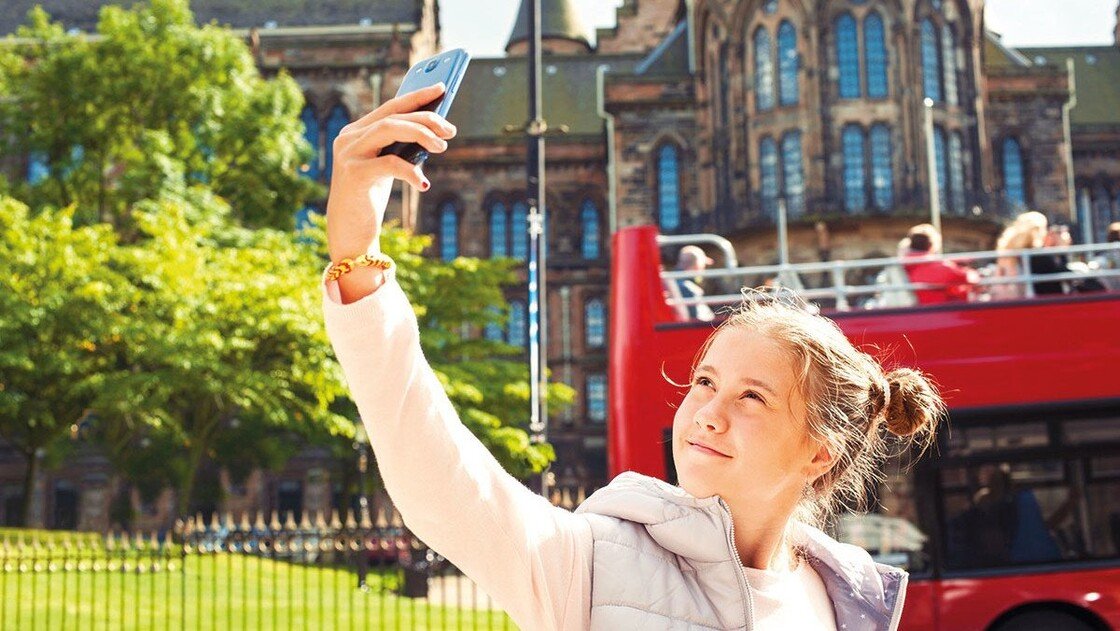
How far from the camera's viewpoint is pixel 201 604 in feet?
40.5

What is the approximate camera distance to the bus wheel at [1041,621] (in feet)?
26.6

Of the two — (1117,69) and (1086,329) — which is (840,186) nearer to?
(1117,69)

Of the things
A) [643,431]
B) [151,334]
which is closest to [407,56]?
[151,334]

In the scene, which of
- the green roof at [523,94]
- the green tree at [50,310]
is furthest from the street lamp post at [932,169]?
the green tree at [50,310]

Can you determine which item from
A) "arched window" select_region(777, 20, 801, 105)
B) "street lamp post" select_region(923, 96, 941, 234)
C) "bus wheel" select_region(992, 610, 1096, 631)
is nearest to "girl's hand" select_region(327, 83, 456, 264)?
"bus wheel" select_region(992, 610, 1096, 631)

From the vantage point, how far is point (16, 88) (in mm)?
27609

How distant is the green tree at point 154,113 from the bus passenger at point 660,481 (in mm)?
25443

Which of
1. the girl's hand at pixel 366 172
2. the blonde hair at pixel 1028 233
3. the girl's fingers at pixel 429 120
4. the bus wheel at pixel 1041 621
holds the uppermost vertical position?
the blonde hair at pixel 1028 233

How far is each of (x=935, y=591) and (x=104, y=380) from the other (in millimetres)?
17005

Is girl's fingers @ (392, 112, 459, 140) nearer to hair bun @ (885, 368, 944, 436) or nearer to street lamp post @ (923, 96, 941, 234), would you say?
hair bun @ (885, 368, 944, 436)

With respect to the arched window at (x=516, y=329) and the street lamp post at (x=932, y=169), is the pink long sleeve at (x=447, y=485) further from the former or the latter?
the arched window at (x=516, y=329)

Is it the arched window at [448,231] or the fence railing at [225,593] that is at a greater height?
the arched window at [448,231]

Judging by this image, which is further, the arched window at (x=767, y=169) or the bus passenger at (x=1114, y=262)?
the arched window at (x=767, y=169)

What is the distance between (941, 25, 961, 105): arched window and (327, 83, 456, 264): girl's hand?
33.6m
